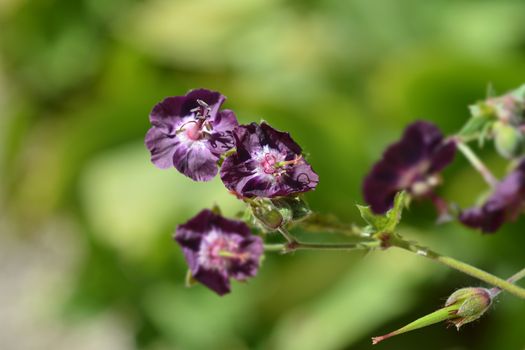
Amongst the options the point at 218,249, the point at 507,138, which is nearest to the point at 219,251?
the point at 218,249

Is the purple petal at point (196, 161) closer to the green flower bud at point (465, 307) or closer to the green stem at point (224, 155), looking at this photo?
the green stem at point (224, 155)

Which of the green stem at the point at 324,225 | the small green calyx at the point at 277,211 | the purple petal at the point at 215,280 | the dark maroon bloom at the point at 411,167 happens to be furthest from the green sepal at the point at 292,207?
the dark maroon bloom at the point at 411,167

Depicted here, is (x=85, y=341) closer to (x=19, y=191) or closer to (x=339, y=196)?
(x=19, y=191)

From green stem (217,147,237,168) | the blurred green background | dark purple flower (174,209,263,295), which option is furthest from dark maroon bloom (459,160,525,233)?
the blurred green background

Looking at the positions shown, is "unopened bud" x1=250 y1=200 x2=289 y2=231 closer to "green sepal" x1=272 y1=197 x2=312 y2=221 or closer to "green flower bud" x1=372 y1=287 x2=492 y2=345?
"green sepal" x1=272 y1=197 x2=312 y2=221

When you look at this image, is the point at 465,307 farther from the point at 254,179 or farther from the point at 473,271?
the point at 254,179

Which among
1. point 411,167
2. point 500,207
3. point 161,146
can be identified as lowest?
point 161,146

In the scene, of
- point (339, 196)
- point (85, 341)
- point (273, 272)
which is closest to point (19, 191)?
point (85, 341)
